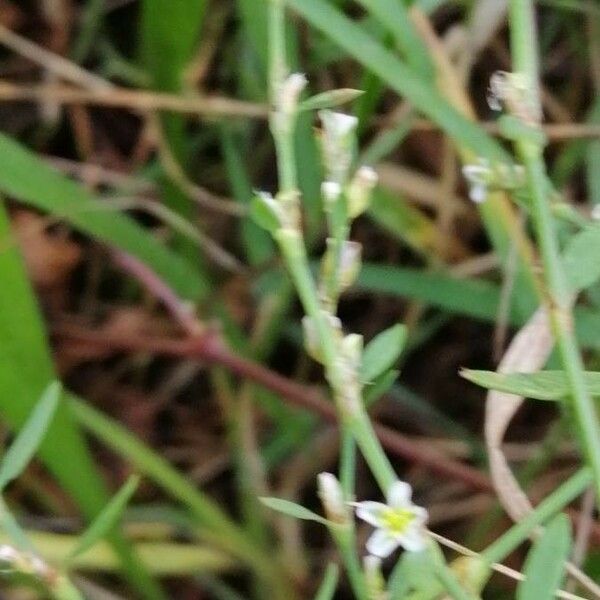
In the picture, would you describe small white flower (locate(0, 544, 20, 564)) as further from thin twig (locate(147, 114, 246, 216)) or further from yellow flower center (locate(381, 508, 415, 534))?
thin twig (locate(147, 114, 246, 216))

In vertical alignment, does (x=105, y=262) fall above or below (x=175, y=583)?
above

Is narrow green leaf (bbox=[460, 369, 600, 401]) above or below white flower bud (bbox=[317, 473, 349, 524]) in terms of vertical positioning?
above

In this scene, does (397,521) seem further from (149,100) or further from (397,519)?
(149,100)

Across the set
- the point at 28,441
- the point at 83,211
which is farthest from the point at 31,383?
the point at 28,441

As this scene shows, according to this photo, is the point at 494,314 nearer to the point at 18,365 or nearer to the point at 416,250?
the point at 416,250

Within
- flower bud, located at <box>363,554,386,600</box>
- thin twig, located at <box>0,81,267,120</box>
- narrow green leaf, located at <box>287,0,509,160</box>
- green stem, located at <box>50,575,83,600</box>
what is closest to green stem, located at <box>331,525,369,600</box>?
flower bud, located at <box>363,554,386,600</box>

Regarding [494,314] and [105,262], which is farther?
[105,262]

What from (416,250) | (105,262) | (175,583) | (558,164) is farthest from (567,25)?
(175,583)

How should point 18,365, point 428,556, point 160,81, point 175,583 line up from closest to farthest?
1. point 428,556
2. point 18,365
3. point 160,81
4. point 175,583
